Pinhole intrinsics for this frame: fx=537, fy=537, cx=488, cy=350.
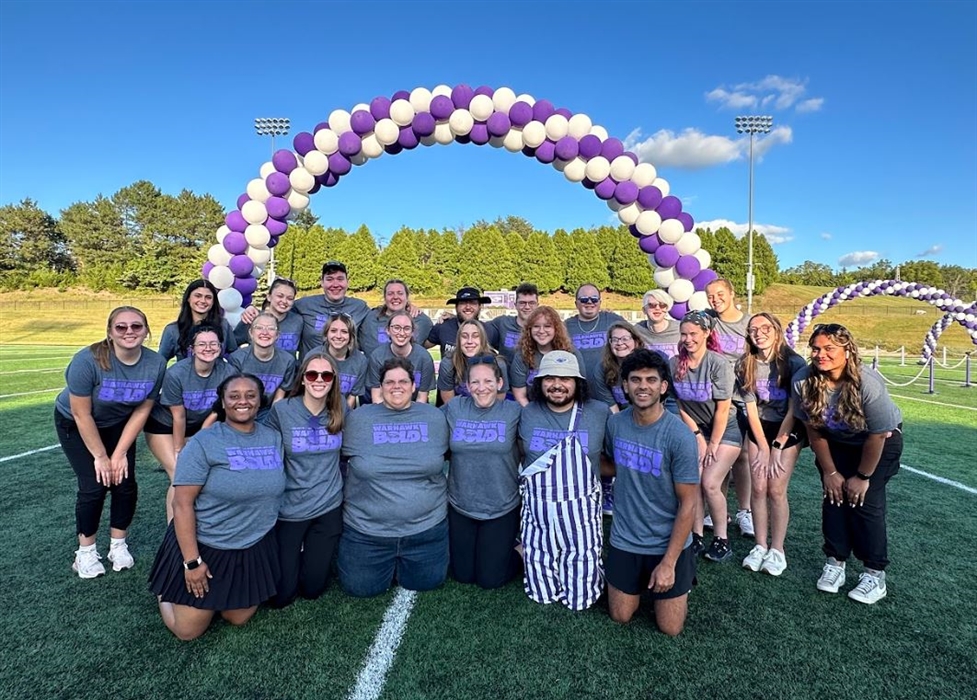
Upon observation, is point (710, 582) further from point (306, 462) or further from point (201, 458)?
point (201, 458)

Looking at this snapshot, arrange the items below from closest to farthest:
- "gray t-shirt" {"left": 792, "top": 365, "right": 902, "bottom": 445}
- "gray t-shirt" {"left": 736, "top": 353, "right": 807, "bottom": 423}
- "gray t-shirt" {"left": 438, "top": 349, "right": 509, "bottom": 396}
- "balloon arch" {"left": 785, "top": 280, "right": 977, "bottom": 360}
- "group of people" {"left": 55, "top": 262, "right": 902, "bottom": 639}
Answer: "group of people" {"left": 55, "top": 262, "right": 902, "bottom": 639} → "gray t-shirt" {"left": 792, "top": 365, "right": 902, "bottom": 445} → "gray t-shirt" {"left": 736, "top": 353, "right": 807, "bottom": 423} → "gray t-shirt" {"left": 438, "top": 349, "right": 509, "bottom": 396} → "balloon arch" {"left": 785, "top": 280, "right": 977, "bottom": 360}

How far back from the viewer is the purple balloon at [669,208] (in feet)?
21.3

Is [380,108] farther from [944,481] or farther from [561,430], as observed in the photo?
[944,481]

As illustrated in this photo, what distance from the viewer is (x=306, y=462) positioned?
132 inches

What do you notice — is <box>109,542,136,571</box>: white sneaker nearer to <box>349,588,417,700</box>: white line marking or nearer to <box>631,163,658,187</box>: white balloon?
<box>349,588,417,700</box>: white line marking

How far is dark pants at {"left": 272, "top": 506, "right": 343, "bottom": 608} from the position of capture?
3270mm

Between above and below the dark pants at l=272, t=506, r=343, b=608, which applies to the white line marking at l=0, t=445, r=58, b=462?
below

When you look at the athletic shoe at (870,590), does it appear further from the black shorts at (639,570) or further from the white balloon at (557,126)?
the white balloon at (557,126)

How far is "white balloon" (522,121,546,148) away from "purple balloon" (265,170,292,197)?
117 inches

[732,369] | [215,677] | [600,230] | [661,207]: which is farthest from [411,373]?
[600,230]

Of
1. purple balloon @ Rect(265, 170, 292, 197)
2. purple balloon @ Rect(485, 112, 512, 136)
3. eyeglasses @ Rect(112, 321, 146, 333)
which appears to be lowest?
eyeglasses @ Rect(112, 321, 146, 333)

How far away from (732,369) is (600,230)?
48604 mm

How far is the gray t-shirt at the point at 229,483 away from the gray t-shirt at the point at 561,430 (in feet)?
5.05

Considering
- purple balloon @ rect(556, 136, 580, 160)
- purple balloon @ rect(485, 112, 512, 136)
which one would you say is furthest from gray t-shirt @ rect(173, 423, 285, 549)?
Result: purple balloon @ rect(556, 136, 580, 160)
